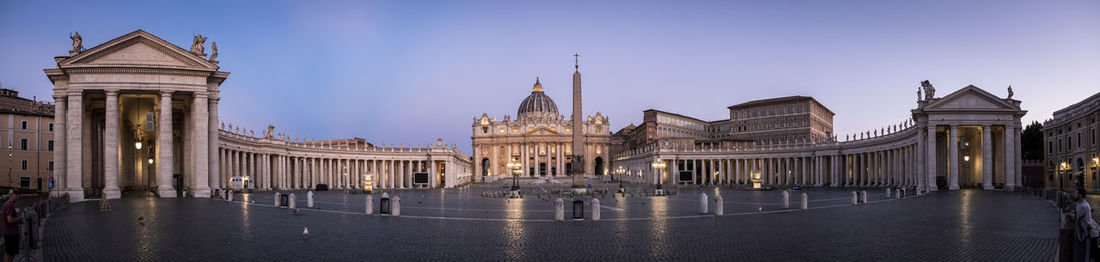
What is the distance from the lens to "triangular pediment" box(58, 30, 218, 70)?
4066 cm

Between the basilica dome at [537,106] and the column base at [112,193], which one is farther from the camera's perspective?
the basilica dome at [537,106]

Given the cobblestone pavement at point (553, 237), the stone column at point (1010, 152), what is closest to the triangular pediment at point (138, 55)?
the cobblestone pavement at point (553, 237)

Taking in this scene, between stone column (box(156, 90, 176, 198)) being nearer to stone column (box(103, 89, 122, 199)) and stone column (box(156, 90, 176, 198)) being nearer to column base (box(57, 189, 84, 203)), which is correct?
stone column (box(103, 89, 122, 199))

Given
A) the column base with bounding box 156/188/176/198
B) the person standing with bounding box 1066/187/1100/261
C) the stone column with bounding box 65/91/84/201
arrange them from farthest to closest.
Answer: the column base with bounding box 156/188/176/198 < the stone column with bounding box 65/91/84/201 < the person standing with bounding box 1066/187/1100/261

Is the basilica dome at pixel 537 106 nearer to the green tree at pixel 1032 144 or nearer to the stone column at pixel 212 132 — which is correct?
the green tree at pixel 1032 144

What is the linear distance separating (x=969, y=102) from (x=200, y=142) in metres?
57.1

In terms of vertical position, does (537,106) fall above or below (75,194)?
above

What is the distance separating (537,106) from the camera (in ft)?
621

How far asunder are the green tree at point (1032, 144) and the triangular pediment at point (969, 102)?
49.8 m

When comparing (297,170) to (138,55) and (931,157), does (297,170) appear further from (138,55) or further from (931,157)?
(931,157)

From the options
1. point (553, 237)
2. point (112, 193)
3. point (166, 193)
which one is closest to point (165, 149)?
point (166, 193)

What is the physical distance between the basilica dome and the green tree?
365ft

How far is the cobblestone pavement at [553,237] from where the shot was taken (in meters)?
15.9

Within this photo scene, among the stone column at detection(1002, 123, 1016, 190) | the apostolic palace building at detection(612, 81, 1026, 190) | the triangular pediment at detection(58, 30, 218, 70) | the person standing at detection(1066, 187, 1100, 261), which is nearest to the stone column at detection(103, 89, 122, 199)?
the triangular pediment at detection(58, 30, 218, 70)
